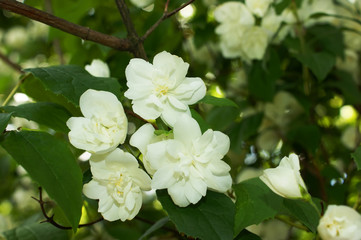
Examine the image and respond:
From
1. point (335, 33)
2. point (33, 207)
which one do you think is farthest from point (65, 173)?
point (33, 207)

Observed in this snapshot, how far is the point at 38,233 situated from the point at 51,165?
0.87 feet

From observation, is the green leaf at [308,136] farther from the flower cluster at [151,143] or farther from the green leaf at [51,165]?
the green leaf at [51,165]

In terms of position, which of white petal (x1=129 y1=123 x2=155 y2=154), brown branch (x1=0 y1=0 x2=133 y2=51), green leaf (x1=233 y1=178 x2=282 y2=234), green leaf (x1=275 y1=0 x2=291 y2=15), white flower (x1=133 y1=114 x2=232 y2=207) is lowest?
green leaf (x1=233 y1=178 x2=282 y2=234)

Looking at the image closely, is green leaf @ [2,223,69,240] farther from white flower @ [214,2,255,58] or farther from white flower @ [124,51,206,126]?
white flower @ [214,2,255,58]

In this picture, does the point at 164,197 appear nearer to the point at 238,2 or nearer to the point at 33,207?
the point at 238,2

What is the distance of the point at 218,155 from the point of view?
61 cm

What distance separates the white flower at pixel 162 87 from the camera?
633mm

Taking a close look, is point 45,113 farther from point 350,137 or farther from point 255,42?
point 350,137

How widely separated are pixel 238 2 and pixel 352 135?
0.56 metres

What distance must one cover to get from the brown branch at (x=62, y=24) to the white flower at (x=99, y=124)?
0.11m

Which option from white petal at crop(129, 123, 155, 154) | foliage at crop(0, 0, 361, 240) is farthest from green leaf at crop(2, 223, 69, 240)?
white petal at crop(129, 123, 155, 154)

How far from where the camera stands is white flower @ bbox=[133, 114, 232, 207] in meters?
0.59

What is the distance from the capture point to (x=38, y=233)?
2.68 feet

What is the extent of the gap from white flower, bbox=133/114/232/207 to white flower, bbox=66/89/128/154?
3cm
